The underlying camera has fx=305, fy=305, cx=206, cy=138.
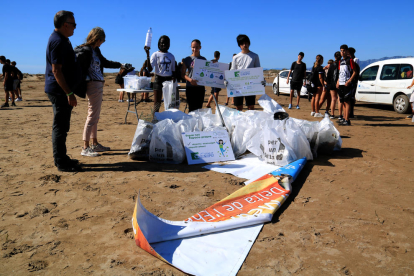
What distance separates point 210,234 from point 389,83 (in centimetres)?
894

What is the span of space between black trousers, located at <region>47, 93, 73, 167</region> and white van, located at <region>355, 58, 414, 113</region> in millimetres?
8611

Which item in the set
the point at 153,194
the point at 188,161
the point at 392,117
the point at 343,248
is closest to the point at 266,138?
the point at 188,161

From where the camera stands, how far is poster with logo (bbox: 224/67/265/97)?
15.0ft

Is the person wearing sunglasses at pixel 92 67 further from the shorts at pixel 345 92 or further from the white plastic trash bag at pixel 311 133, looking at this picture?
the shorts at pixel 345 92

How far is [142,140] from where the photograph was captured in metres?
4.21

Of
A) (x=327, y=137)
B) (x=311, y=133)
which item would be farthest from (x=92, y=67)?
(x=327, y=137)

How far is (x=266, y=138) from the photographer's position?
4020 mm

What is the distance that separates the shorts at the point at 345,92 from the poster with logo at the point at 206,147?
3.97 m

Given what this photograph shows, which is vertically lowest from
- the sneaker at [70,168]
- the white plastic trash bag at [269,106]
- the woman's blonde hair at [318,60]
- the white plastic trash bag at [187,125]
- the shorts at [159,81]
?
the sneaker at [70,168]

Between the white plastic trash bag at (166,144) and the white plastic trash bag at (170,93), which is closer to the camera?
the white plastic trash bag at (166,144)

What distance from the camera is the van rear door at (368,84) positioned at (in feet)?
31.3

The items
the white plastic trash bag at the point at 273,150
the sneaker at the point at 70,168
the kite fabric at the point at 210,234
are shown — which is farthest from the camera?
the white plastic trash bag at the point at 273,150

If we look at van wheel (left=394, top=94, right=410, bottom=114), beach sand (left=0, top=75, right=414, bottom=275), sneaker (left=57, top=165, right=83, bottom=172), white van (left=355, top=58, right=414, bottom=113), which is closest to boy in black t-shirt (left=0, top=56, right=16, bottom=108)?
beach sand (left=0, top=75, right=414, bottom=275)

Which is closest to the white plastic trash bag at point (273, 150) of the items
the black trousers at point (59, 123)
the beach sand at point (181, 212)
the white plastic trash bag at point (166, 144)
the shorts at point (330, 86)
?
the beach sand at point (181, 212)
